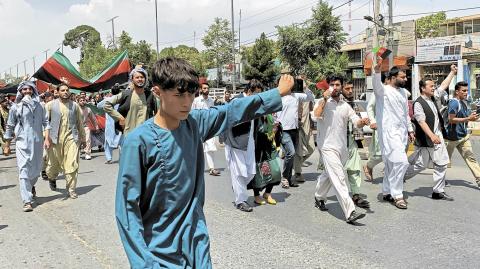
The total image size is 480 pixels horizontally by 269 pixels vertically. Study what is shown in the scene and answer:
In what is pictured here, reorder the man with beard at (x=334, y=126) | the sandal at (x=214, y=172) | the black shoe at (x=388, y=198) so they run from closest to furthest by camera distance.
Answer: the man with beard at (x=334, y=126)
the black shoe at (x=388, y=198)
the sandal at (x=214, y=172)

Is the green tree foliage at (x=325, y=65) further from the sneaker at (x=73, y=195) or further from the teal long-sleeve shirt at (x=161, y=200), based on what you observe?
the teal long-sleeve shirt at (x=161, y=200)

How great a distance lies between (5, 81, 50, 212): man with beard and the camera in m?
7.26

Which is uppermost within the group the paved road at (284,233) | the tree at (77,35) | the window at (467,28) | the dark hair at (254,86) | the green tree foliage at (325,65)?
the tree at (77,35)

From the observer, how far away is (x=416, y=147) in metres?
7.25

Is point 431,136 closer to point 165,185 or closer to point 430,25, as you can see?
point 165,185

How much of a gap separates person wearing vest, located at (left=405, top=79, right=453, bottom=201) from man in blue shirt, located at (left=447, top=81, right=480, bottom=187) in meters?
0.43

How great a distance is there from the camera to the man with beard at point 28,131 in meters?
7.26

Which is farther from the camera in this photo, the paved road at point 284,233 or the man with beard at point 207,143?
the man with beard at point 207,143

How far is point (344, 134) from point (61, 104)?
467 centimetres

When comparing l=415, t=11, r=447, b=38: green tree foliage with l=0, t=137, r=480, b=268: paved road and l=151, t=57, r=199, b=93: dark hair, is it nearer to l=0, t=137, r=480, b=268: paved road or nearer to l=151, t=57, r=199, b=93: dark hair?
l=0, t=137, r=480, b=268: paved road

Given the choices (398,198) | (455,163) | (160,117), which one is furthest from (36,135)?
(455,163)

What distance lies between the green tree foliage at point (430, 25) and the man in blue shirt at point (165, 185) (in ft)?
152

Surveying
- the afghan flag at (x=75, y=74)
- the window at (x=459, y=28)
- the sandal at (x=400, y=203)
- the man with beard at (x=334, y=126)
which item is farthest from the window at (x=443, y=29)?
the man with beard at (x=334, y=126)

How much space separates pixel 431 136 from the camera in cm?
677
